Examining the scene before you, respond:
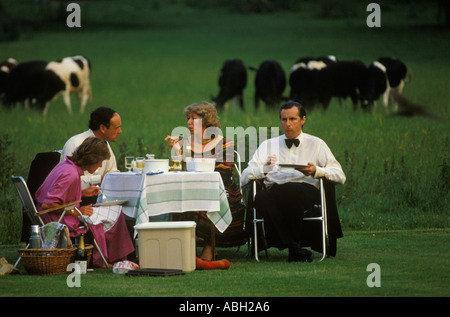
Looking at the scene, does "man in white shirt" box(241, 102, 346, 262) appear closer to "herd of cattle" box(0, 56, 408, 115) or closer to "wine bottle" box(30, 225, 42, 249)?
"wine bottle" box(30, 225, 42, 249)

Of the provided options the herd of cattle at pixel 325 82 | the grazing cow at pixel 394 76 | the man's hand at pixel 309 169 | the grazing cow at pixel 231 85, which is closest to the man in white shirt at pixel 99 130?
the man's hand at pixel 309 169

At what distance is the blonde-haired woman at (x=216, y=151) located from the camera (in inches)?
314

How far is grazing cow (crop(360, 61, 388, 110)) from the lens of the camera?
72.7 ft

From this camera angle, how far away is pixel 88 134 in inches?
307

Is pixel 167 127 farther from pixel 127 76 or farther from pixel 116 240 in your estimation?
pixel 127 76

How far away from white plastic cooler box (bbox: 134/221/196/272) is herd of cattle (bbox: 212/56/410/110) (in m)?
14.4

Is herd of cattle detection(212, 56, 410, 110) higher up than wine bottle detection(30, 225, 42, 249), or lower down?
higher up

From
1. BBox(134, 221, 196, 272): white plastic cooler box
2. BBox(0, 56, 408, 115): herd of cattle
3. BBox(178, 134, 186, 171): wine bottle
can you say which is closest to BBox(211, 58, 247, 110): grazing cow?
BBox(0, 56, 408, 115): herd of cattle

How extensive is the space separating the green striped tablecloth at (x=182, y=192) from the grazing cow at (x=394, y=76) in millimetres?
15168

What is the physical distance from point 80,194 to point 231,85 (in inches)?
660

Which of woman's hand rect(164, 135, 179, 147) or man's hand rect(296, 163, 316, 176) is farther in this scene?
woman's hand rect(164, 135, 179, 147)
